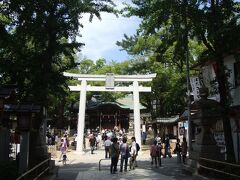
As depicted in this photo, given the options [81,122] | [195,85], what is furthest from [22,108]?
[81,122]

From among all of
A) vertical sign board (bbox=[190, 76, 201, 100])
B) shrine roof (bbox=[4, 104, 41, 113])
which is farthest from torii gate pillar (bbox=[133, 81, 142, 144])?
shrine roof (bbox=[4, 104, 41, 113])

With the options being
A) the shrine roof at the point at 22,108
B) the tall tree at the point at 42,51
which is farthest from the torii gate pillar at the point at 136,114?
the shrine roof at the point at 22,108

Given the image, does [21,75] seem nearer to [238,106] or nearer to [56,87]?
[56,87]

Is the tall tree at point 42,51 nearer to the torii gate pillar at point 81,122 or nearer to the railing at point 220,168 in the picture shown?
the railing at point 220,168

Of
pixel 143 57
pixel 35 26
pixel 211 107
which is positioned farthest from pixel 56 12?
pixel 143 57

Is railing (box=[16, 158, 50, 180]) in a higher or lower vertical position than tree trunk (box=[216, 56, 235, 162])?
lower

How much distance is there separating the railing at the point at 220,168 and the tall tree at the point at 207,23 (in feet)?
3.96

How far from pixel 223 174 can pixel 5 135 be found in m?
8.52

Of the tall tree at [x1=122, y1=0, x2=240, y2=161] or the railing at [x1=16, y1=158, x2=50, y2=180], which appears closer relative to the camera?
the railing at [x1=16, y1=158, x2=50, y2=180]

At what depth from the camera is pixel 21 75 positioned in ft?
55.4

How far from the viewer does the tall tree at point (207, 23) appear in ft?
55.1

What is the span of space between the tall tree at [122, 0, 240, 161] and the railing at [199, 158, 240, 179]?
1.21 m

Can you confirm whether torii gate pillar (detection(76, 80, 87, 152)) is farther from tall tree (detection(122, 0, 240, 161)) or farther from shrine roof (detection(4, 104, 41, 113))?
shrine roof (detection(4, 104, 41, 113))

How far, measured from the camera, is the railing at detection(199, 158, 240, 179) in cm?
1338
